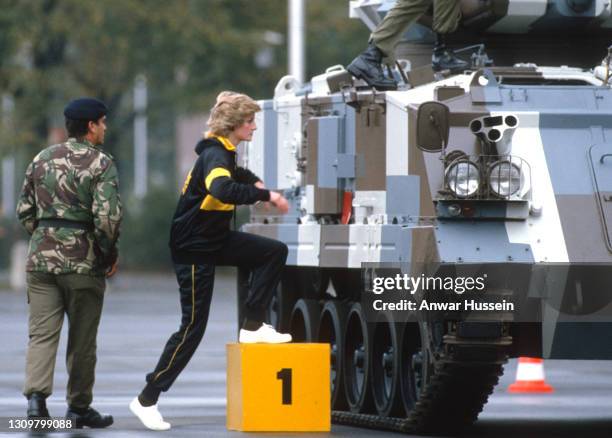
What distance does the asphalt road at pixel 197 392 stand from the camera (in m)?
13.4

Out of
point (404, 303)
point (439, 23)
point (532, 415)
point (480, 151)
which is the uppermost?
point (439, 23)

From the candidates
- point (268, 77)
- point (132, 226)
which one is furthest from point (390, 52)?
point (132, 226)

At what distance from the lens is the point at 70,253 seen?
12586 millimetres

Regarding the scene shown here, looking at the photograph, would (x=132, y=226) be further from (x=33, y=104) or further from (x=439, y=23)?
(x=439, y=23)

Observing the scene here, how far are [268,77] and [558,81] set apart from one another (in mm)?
33372

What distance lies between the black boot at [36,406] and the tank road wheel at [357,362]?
8.01ft

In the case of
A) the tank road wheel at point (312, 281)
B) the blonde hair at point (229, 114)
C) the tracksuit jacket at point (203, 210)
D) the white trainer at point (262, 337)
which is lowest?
the white trainer at point (262, 337)

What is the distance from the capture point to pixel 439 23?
14.4 meters

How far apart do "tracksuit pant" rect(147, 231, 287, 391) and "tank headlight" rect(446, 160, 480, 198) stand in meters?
1.33

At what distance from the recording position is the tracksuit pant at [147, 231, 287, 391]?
12516 millimetres

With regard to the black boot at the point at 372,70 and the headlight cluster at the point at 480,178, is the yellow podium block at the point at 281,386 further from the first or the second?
the black boot at the point at 372,70

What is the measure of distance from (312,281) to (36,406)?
11.0ft

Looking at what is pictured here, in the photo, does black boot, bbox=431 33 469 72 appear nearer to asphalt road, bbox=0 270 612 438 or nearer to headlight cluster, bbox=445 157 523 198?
headlight cluster, bbox=445 157 523 198

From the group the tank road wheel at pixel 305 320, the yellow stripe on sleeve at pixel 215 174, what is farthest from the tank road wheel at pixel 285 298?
the yellow stripe on sleeve at pixel 215 174
